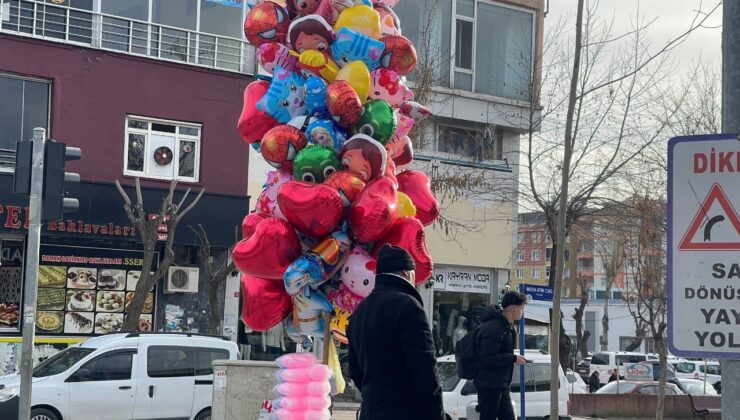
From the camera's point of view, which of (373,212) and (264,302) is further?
(264,302)

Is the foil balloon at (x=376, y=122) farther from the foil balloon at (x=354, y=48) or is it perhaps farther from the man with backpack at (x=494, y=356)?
the man with backpack at (x=494, y=356)

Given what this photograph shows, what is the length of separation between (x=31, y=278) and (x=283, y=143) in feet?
11.6

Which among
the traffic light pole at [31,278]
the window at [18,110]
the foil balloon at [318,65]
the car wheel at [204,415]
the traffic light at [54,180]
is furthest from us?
the window at [18,110]

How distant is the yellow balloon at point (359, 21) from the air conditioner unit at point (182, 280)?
1641 cm

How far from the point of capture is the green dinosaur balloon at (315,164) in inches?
372

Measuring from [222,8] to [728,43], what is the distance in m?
23.9

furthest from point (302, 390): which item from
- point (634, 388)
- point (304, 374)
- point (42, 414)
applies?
point (634, 388)

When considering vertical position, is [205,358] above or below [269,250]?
below

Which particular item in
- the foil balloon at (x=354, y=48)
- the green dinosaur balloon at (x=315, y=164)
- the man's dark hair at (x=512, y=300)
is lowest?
the man's dark hair at (x=512, y=300)

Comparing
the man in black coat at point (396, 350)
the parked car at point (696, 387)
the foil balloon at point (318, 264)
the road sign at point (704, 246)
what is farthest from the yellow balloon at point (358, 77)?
the parked car at point (696, 387)

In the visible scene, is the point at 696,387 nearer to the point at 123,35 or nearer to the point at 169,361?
the point at 123,35

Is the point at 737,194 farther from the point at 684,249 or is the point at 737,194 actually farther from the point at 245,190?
the point at 245,190

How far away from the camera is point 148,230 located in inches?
910

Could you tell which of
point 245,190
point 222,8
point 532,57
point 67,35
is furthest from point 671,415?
point 67,35
